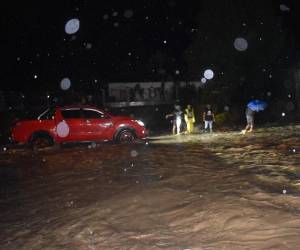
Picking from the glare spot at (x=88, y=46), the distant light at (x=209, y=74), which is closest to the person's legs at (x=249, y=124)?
the distant light at (x=209, y=74)

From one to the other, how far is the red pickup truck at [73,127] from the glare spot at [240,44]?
44.1 ft

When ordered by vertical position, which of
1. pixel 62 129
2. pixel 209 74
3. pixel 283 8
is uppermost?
Result: pixel 283 8

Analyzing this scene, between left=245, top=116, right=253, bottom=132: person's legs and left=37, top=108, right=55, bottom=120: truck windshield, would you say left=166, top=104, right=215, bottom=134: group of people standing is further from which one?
left=37, top=108, right=55, bottom=120: truck windshield

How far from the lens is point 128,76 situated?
35375 millimetres

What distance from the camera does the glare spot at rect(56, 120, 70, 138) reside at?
16.0m

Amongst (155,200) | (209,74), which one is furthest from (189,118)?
(155,200)

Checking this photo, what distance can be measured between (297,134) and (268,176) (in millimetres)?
8620

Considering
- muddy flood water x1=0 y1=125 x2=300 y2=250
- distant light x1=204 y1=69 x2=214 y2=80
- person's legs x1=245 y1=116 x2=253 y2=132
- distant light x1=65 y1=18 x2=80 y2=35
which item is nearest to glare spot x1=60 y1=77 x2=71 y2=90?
distant light x1=65 y1=18 x2=80 y2=35

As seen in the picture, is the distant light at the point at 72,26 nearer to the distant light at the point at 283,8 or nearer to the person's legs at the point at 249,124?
the distant light at the point at 283,8

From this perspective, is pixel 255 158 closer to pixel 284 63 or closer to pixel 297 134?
pixel 297 134

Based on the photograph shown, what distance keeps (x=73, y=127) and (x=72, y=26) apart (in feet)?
70.8

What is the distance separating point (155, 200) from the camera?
8273 mm

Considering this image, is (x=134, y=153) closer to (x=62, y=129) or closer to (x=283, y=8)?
(x=62, y=129)

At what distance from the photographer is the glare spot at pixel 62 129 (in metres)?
16.0
